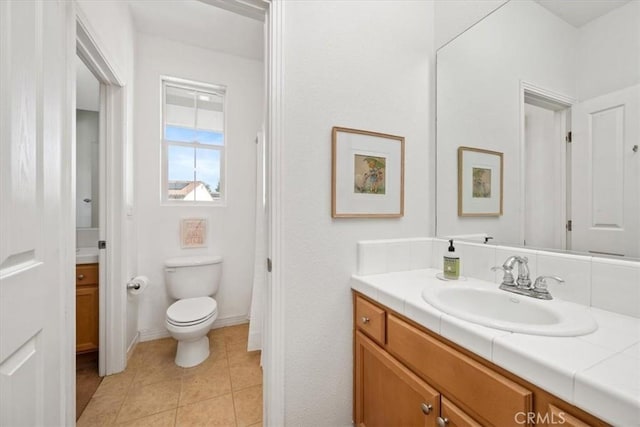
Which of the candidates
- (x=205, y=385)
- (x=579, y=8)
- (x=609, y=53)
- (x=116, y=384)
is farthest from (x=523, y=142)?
(x=116, y=384)

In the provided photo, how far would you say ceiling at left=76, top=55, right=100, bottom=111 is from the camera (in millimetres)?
1958

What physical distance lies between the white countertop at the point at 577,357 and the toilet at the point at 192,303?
61.2 inches

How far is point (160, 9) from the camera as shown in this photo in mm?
1925

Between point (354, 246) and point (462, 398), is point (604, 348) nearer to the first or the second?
point (462, 398)

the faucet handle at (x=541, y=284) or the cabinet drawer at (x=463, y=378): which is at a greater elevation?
the faucet handle at (x=541, y=284)

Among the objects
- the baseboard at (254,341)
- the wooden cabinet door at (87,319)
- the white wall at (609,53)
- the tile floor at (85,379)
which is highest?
the white wall at (609,53)

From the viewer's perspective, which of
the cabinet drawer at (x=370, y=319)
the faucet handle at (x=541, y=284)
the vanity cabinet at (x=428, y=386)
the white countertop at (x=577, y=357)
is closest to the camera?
the white countertop at (x=577, y=357)

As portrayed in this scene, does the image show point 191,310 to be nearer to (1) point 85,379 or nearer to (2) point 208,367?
(2) point 208,367

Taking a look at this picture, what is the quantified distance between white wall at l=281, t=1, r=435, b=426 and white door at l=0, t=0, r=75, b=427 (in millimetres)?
754

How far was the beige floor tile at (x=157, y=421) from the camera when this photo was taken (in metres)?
1.32

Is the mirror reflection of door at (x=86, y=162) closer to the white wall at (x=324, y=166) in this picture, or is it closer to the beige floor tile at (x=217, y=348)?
the beige floor tile at (x=217, y=348)

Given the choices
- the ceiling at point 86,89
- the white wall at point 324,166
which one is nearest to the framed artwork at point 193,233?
the ceiling at point 86,89

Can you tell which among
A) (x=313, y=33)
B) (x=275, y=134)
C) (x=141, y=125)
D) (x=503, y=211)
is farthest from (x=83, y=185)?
(x=503, y=211)

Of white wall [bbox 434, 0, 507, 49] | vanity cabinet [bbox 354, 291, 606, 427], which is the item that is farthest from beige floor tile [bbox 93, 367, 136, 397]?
white wall [bbox 434, 0, 507, 49]
